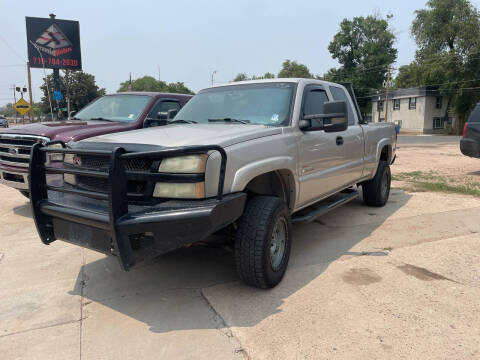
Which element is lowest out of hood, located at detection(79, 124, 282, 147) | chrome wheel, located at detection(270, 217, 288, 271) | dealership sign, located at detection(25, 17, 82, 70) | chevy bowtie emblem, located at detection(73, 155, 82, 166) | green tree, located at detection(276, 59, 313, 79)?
chrome wheel, located at detection(270, 217, 288, 271)

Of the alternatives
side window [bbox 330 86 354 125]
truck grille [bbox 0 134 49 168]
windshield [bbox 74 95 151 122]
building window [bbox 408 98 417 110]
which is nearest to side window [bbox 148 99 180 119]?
windshield [bbox 74 95 151 122]

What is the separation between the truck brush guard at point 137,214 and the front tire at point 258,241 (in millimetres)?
221

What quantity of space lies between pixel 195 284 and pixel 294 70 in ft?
268

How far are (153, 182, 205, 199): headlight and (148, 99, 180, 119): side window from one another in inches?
155

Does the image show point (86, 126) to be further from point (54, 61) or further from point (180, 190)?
point (54, 61)

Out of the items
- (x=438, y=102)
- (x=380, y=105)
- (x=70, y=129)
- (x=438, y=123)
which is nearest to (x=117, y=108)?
(x=70, y=129)

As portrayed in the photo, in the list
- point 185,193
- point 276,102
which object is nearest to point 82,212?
point 185,193

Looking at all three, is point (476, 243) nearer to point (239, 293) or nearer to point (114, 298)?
point (239, 293)

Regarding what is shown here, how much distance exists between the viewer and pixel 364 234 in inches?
187

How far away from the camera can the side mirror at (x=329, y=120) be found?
351cm

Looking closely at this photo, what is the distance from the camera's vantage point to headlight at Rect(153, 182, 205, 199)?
2648 millimetres

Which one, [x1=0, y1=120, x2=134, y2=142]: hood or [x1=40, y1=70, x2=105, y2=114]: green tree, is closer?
[x1=0, y1=120, x2=134, y2=142]: hood

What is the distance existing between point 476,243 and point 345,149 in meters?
1.77

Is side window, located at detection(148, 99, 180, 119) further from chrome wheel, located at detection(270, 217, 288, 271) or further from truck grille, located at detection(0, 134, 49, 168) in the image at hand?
chrome wheel, located at detection(270, 217, 288, 271)
